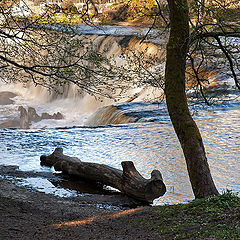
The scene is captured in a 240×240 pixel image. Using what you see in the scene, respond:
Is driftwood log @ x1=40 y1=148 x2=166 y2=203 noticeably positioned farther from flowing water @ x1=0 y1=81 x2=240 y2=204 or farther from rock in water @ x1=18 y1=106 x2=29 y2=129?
rock in water @ x1=18 y1=106 x2=29 y2=129

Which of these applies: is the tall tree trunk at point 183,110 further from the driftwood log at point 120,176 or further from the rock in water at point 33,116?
the rock in water at point 33,116

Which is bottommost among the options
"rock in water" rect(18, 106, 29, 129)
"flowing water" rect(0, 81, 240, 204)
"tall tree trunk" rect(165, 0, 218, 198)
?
"rock in water" rect(18, 106, 29, 129)

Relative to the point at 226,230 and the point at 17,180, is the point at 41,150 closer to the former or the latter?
the point at 17,180

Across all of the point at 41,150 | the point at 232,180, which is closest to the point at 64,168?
the point at 41,150

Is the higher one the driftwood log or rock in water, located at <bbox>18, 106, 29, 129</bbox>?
the driftwood log

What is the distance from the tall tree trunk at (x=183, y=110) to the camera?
6.44 m

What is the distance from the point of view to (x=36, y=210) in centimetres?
732

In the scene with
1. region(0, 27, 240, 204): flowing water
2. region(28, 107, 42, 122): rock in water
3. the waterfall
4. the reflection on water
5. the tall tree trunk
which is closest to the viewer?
the tall tree trunk

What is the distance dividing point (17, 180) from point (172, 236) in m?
5.99

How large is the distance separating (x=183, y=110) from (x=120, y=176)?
296 centimetres

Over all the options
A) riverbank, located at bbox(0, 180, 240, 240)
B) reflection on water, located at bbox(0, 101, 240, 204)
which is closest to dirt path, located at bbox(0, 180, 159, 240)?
riverbank, located at bbox(0, 180, 240, 240)

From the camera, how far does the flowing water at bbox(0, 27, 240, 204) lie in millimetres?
9961

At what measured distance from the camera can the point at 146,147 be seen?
43.9 ft

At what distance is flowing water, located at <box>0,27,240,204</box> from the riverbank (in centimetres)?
206
